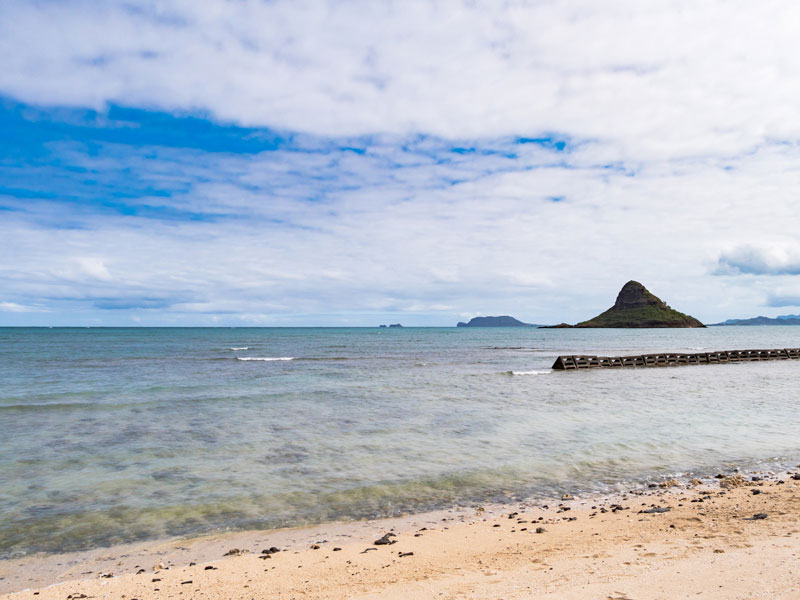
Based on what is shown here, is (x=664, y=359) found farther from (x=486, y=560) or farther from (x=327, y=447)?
(x=486, y=560)

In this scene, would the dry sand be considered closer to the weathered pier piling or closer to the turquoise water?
the turquoise water

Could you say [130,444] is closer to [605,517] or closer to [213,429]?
[213,429]

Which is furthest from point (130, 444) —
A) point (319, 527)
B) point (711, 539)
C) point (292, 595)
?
point (711, 539)

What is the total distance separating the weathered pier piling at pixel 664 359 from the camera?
44688 mm

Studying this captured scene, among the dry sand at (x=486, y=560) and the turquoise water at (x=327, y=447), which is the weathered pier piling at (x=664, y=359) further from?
the dry sand at (x=486, y=560)

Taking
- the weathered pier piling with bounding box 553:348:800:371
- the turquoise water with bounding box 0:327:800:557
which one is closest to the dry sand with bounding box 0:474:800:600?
the turquoise water with bounding box 0:327:800:557

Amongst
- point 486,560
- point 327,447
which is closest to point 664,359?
point 327,447

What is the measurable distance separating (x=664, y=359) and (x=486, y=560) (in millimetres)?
49340

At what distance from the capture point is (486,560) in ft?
24.1

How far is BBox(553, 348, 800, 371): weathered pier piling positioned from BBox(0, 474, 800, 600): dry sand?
35620 millimetres

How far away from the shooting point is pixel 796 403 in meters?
23.1

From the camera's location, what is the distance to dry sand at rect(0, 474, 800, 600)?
6.14 meters

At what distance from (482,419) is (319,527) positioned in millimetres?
11668

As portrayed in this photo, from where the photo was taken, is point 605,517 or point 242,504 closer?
point 605,517
